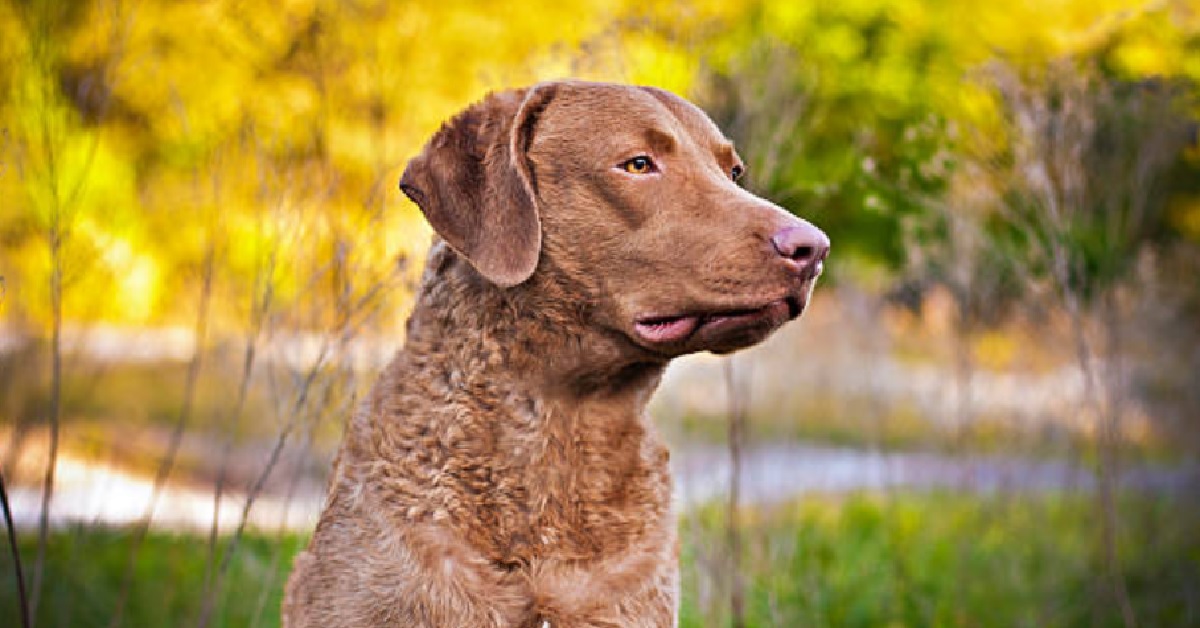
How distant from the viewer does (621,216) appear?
267 cm

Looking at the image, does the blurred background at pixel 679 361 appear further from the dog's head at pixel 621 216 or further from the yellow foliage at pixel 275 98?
the dog's head at pixel 621 216

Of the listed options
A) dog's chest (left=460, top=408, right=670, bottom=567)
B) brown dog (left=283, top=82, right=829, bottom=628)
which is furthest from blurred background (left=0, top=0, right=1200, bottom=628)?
dog's chest (left=460, top=408, right=670, bottom=567)

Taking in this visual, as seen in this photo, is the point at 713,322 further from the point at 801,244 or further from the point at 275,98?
the point at 275,98

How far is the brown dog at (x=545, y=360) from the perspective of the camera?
8.14 feet

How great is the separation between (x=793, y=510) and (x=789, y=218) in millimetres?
5200

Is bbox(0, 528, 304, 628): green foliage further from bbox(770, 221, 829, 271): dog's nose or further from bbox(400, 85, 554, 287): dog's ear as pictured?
bbox(770, 221, 829, 271): dog's nose

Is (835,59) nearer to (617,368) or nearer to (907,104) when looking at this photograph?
(907,104)

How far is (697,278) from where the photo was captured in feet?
8.27

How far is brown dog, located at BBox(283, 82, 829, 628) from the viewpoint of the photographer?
248 centimetres

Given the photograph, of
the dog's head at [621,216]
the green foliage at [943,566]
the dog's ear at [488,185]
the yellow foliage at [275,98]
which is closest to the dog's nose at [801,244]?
the dog's head at [621,216]

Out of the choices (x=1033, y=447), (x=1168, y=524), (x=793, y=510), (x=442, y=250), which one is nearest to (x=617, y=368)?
(x=442, y=250)

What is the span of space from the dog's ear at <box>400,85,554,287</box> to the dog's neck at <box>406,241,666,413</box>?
11 cm

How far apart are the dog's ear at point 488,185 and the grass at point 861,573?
6.52 ft

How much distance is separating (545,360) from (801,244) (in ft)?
2.24
